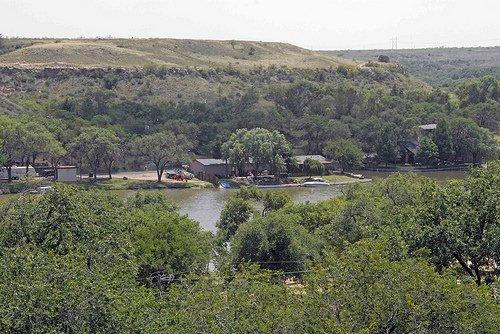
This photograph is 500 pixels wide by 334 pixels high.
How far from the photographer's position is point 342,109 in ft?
297

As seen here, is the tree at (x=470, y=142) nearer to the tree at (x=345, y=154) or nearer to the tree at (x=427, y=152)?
the tree at (x=427, y=152)

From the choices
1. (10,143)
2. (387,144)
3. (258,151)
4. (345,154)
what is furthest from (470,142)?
(10,143)

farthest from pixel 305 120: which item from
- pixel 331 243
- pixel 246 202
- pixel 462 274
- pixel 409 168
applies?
pixel 462 274

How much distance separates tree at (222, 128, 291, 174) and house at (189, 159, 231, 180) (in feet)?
3.80

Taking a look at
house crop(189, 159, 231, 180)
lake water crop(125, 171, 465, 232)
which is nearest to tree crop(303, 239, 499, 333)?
lake water crop(125, 171, 465, 232)

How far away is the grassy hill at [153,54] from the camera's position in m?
104

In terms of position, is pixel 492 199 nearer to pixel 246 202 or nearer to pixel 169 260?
pixel 169 260

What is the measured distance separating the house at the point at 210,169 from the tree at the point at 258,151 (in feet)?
3.80

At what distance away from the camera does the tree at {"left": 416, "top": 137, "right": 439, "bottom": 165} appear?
2972 inches

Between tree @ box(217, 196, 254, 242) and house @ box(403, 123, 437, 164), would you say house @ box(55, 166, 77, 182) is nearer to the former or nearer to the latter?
tree @ box(217, 196, 254, 242)

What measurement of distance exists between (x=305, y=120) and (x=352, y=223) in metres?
48.7

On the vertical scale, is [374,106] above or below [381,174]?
above

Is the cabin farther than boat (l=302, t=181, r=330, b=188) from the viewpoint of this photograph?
Yes

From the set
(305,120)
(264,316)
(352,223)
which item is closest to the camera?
(264,316)
